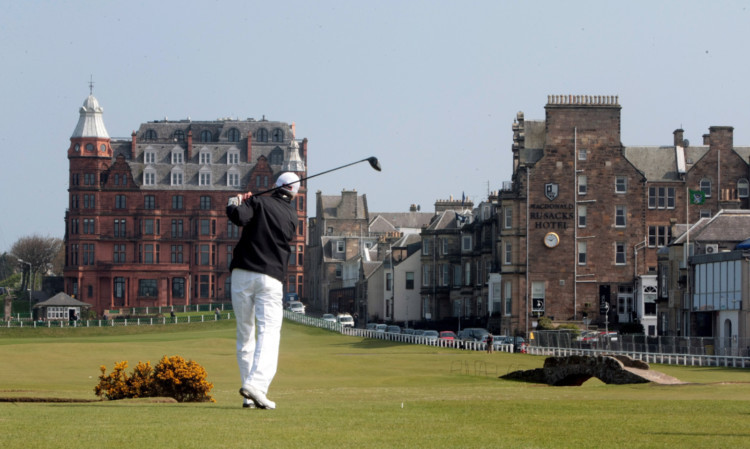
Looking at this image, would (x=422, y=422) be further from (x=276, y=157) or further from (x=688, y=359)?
(x=276, y=157)

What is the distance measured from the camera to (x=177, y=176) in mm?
151250

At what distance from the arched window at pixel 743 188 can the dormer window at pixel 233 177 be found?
70.6 meters

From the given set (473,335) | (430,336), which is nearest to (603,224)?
(473,335)

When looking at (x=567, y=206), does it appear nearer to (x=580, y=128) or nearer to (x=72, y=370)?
(x=580, y=128)

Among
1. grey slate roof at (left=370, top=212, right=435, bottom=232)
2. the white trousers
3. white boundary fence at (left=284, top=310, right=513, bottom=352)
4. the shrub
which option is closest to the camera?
the white trousers

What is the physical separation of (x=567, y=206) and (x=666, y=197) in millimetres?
10258

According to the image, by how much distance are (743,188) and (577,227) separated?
15487 millimetres

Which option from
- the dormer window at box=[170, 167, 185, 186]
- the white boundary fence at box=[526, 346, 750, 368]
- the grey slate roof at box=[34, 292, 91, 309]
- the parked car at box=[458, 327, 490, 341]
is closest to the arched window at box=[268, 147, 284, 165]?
the dormer window at box=[170, 167, 185, 186]

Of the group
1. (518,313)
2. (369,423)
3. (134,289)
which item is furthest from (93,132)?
(369,423)

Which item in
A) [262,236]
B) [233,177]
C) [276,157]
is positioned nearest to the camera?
[262,236]

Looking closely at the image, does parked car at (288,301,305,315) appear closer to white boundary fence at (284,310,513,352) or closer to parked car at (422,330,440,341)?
white boundary fence at (284,310,513,352)

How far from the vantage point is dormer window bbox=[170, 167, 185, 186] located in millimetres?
151000

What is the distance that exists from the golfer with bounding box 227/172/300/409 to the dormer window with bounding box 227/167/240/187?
437 ft

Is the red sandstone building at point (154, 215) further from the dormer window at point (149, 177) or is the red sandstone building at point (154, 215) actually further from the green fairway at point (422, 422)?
the green fairway at point (422, 422)
